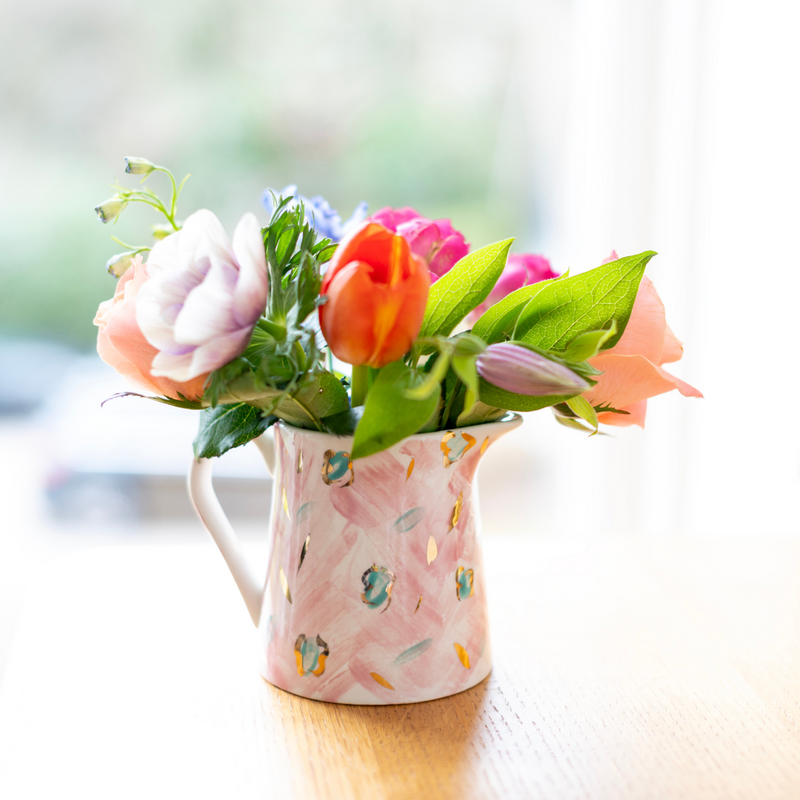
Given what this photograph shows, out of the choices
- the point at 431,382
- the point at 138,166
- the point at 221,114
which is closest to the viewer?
the point at 431,382

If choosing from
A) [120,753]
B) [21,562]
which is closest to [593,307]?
[120,753]

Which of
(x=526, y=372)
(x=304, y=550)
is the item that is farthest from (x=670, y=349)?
(x=304, y=550)

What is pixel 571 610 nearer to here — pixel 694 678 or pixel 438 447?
pixel 694 678

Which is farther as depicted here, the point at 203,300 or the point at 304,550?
the point at 304,550

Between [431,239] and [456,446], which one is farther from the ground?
[431,239]

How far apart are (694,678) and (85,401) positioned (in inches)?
48.0

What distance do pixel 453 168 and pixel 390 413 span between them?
1.15 metres

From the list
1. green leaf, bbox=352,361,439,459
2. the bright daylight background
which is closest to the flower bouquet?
green leaf, bbox=352,361,439,459

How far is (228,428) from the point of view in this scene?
45 centimetres

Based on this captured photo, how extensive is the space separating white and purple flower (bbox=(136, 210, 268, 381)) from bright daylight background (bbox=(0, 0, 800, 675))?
107 cm

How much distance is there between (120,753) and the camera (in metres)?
0.45

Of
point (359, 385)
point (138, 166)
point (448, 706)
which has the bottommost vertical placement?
point (448, 706)

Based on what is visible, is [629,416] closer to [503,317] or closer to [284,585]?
[503,317]

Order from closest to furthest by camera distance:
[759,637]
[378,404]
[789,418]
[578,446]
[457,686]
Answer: [378,404] < [457,686] < [759,637] < [789,418] < [578,446]
